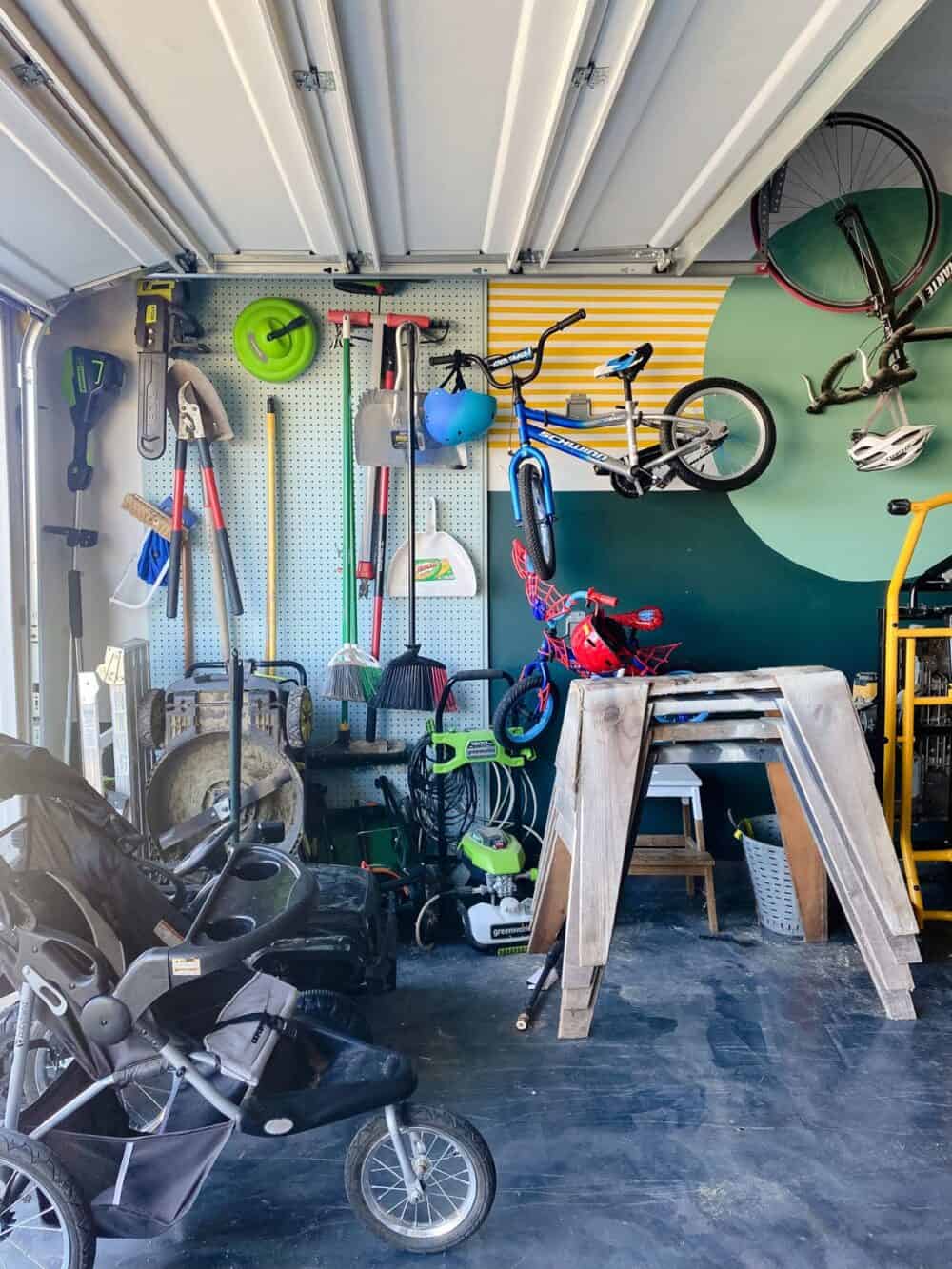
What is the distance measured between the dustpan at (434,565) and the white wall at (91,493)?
1.11 m

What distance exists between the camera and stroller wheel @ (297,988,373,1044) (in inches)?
76.6

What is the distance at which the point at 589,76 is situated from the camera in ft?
6.31

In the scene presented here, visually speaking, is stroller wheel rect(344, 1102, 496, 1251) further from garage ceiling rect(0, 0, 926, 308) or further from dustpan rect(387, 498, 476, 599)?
garage ceiling rect(0, 0, 926, 308)

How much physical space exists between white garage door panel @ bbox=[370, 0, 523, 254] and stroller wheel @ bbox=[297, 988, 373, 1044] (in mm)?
2343

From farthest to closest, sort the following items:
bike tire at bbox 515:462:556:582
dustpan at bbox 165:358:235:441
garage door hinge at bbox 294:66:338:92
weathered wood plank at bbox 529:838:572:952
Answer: dustpan at bbox 165:358:235:441 < bike tire at bbox 515:462:556:582 < weathered wood plank at bbox 529:838:572:952 < garage door hinge at bbox 294:66:338:92

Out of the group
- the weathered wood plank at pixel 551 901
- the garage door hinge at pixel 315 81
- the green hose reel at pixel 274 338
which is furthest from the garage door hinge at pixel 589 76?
the weathered wood plank at pixel 551 901

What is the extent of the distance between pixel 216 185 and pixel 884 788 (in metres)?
3.13

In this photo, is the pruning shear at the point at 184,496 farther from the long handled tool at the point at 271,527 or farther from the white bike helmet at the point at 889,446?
the white bike helmet at the point at 889,446

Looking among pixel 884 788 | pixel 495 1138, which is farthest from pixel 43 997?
pixel 884 788

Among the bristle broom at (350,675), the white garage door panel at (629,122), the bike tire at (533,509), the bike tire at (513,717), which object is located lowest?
the bike tire at (513,717)

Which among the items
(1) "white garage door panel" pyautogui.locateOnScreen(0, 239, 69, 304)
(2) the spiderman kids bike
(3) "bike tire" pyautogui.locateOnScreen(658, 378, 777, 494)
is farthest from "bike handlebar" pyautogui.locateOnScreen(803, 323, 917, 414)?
(1) "white garage door panel" pyautogui.locateOnScreen(0, 239, 69, 304)

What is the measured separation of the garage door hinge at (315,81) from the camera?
6.15ft

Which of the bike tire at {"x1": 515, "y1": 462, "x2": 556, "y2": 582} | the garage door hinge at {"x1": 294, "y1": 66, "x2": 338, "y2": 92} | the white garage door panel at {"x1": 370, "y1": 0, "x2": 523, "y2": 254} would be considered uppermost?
the white garage door panel at {"x1": 370, "y1": 0, "x2": 523, "y2": 254}

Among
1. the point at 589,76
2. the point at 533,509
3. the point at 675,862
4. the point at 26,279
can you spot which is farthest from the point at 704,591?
the point at 26,279
